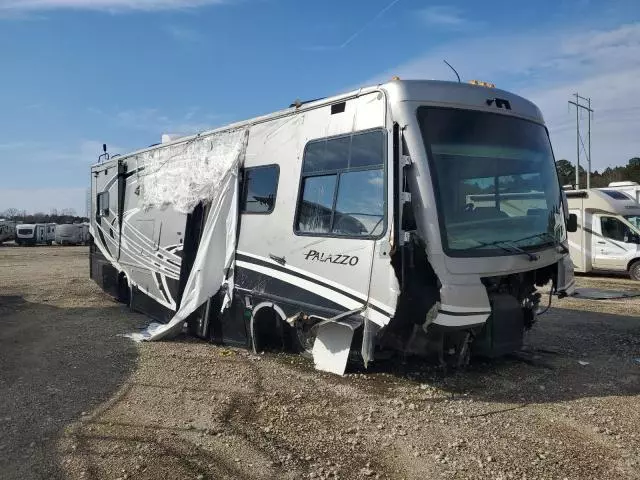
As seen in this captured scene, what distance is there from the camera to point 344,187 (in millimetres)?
5688

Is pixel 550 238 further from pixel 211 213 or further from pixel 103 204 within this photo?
pixel 103 204

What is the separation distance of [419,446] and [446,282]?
4.73ft

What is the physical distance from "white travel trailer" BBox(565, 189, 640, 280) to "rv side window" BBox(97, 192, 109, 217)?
13076mm

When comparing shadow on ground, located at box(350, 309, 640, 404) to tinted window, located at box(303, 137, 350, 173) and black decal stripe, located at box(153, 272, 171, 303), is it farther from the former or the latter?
black decal stripe, located at box(153, 272, 171, 303)

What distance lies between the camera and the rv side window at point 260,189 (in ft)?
21.9

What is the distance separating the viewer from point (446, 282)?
5.03 m

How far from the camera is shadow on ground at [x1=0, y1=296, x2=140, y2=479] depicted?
14.1 ft

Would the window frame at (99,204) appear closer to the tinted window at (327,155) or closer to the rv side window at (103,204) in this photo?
the rv side window at (103,204)

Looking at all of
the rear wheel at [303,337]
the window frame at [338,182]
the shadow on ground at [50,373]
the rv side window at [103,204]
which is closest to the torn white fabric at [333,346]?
the rear wheel at [303,337]

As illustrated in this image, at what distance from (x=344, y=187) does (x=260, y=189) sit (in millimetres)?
1571

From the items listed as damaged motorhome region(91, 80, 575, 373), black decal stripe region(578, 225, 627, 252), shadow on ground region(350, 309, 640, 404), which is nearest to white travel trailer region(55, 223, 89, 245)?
black decal stripe region(578, 225, 627, 252)

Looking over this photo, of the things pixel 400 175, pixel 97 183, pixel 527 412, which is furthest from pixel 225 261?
pixel 97 183

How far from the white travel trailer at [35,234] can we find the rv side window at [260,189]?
131ft

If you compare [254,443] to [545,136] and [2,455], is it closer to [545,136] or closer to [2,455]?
[2,455]
